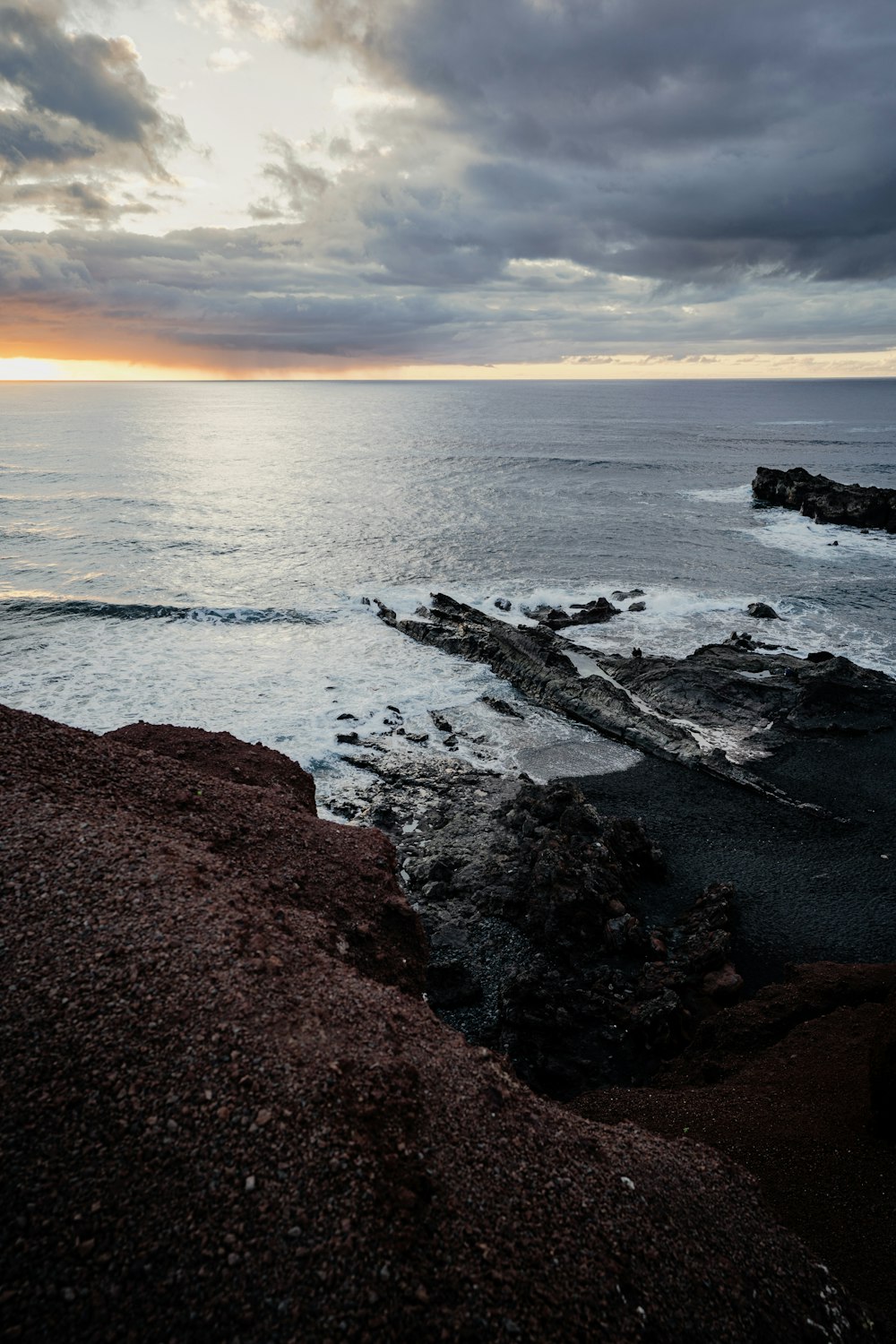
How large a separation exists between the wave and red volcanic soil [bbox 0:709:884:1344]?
26.2 meters

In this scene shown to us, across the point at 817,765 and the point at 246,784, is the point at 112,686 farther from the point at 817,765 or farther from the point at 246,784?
the point at 817,765

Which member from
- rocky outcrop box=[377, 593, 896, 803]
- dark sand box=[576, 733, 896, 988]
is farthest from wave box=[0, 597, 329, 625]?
dark sand box=[576, 733, 896, 988]

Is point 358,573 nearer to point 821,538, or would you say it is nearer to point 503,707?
point 503,707

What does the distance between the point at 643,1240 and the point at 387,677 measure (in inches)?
866

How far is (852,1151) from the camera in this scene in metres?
8.43

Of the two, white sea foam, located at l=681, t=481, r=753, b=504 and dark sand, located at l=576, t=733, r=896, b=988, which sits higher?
white sea foam, located at l=681, t=481, r=753, b=504

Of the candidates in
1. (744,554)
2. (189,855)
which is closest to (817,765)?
(189,855)

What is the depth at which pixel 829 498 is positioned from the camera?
5775 cm

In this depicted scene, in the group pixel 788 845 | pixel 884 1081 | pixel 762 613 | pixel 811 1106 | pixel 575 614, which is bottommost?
pixel 788 845

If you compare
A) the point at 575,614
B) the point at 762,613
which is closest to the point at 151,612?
the point at 575,614

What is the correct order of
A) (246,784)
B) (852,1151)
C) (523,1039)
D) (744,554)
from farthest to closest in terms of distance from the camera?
1. (744,554)
2. (246,784)
3. (523,1039)
4. (852,1151)

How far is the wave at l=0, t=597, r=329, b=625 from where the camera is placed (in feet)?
111

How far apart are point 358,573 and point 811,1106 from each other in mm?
37040

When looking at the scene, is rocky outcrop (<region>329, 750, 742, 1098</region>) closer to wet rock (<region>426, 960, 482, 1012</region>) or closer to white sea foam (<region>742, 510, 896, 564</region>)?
wet rock (<region>426, 960, 482, 1012</region>)
